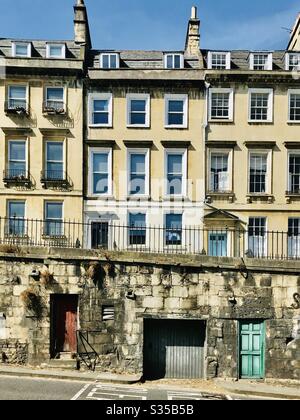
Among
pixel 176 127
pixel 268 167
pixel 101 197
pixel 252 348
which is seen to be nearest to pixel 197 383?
pixel 252 348

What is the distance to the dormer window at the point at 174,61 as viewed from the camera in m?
26.5

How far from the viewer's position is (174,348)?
50.1 ft

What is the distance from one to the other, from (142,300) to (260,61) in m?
17.5

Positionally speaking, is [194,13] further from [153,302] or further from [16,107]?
[153,302]

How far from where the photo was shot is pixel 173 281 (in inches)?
594

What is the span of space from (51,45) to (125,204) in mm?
9943

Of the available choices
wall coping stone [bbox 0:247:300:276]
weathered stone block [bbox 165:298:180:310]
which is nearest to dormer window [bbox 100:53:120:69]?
wall coping stone [bbox 0:247:300:276]

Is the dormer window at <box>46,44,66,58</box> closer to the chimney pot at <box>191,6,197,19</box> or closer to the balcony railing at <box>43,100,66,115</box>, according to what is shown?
the balcony railing at <box>43,100,66,115</box>

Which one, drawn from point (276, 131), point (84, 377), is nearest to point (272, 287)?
point (84, 377)

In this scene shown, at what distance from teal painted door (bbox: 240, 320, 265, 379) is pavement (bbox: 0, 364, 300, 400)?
0.36m

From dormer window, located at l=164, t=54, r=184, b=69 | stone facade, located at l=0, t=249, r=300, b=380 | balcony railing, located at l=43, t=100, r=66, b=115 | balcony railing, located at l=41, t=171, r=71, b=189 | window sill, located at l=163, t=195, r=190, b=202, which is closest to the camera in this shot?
stone facade, located at l=0, t=249, r=300, b=380

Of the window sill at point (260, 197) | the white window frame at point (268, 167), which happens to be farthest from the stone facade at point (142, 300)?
the white window frame at point (268, 167)

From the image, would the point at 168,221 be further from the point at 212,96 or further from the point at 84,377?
the point at 84,377

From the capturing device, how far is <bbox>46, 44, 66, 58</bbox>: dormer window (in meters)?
26.1
